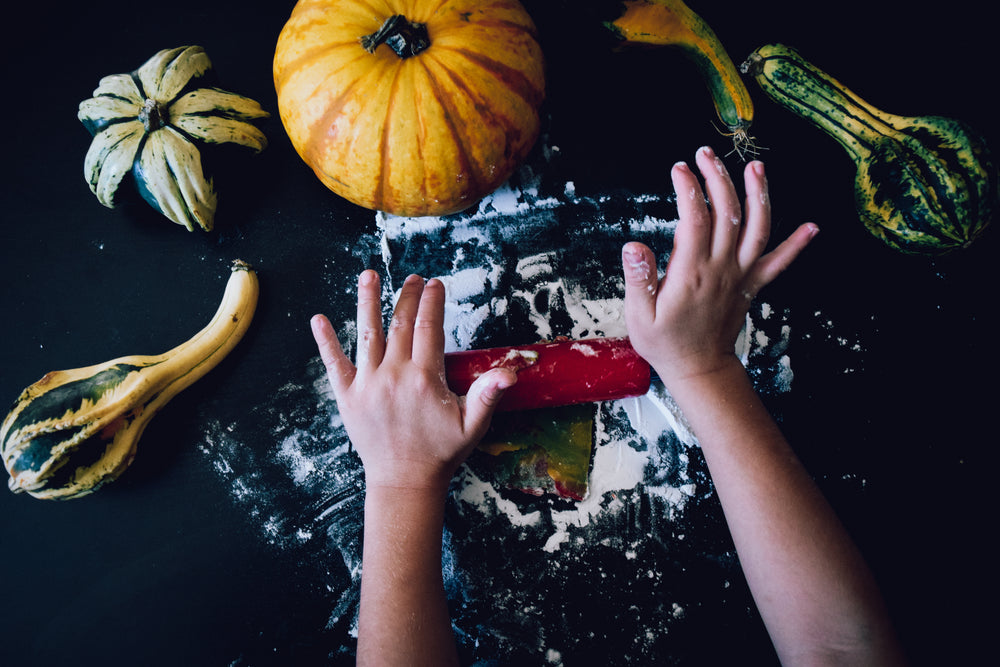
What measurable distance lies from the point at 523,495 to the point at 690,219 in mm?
534

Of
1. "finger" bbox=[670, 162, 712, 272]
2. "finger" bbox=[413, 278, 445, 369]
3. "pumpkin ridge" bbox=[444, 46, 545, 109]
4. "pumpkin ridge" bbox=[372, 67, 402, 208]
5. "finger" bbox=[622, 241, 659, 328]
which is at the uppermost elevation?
"pumpkin ridge" bbox=[444, 46, 545, 109]

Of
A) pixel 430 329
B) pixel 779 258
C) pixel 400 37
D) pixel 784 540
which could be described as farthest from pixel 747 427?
pixel 400 37

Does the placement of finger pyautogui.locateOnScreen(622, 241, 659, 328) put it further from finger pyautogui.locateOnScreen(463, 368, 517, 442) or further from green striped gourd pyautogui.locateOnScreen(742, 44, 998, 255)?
green striped gourd pyautogui.locateOnScreen(742, 44, 998, 255)

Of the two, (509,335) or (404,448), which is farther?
(509,335)

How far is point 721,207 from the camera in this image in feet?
2.87

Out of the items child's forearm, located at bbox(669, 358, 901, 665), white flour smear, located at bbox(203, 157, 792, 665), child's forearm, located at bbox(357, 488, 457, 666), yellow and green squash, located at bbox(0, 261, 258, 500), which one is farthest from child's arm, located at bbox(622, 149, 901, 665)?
yellow and green squash, located at bbox(0, 261, 258, 500)

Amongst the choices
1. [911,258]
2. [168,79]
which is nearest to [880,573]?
[911,258]

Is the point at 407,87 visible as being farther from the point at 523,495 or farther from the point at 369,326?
the point at 523,495

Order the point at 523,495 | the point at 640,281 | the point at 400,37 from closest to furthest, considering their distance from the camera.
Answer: the point at 400,37 → the point at 640,281 → the point at 523,495

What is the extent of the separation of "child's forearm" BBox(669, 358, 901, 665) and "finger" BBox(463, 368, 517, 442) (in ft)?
0.97

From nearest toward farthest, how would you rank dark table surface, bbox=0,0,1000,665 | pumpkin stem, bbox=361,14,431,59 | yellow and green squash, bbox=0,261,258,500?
pumpkin stem, bbox=361,14,431,59, yellow and green squash, bbox=0,261,258,500, dark table surface, bbox=0,0,1000,665

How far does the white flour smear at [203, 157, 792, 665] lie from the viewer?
3.09ft

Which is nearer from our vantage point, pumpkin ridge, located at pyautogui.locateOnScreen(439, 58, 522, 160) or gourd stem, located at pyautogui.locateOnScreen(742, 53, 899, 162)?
pumpkin ridge, located at pyautogui.locateOnScreen(439, 58, 522, 160)

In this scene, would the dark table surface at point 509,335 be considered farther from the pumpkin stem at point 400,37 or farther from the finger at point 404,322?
the pumpkin stem at point 400,37
